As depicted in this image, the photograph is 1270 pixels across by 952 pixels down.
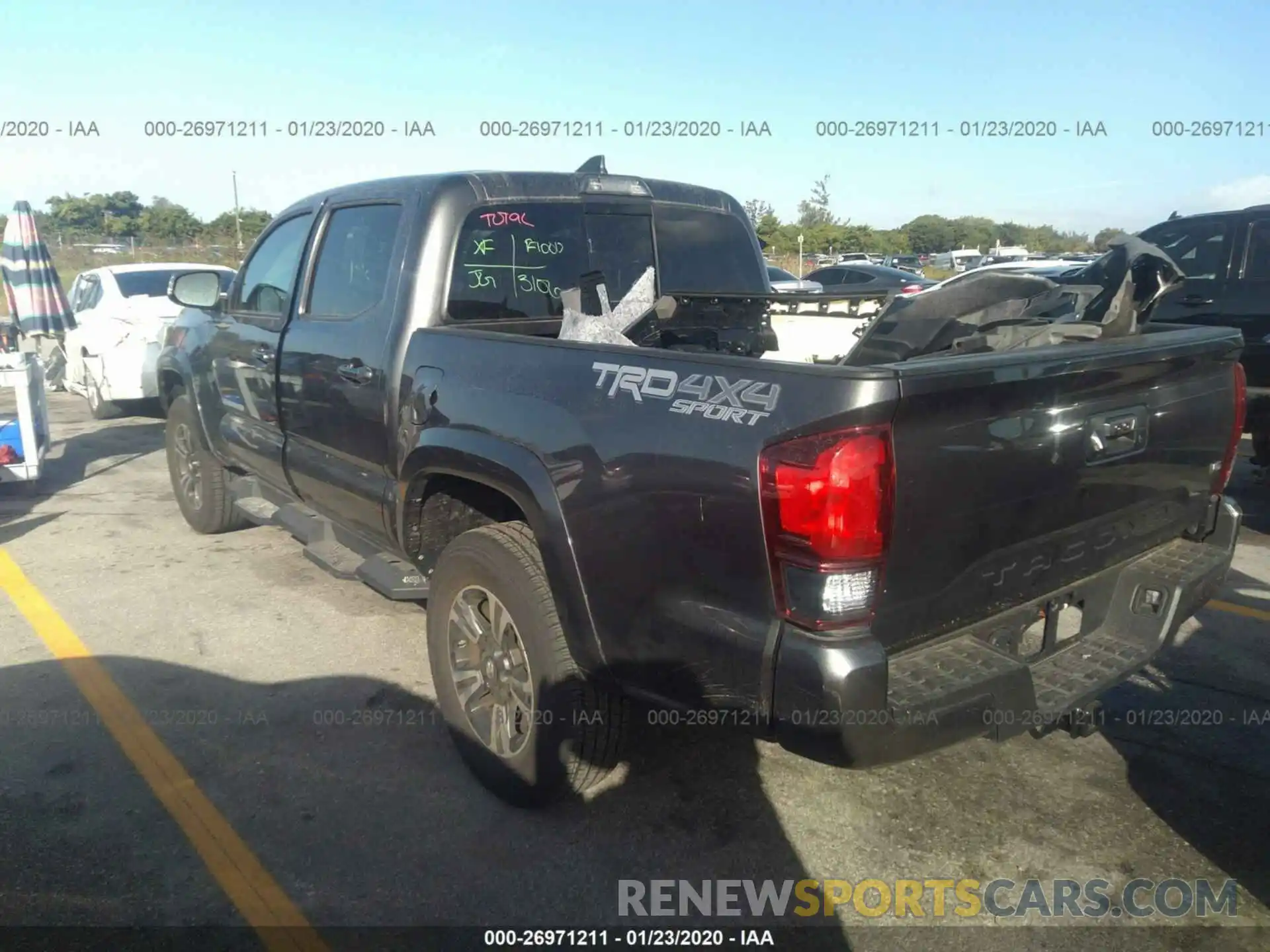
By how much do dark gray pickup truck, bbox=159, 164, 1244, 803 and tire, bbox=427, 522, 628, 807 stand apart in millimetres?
11

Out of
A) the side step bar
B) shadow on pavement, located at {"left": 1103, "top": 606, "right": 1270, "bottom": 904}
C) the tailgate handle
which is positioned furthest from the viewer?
the side step bar

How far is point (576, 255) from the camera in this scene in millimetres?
4102

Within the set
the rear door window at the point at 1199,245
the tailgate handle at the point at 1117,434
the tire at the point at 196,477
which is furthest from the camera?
the rear door window at the point at 1199,245

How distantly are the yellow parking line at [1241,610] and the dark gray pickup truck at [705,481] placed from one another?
199cm

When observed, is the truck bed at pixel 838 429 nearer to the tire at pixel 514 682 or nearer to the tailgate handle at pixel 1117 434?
the tailgate handle at pixel 1117 434

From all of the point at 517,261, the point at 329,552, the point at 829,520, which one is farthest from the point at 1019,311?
the point at 329,552

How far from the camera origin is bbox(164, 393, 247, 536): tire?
240 inches

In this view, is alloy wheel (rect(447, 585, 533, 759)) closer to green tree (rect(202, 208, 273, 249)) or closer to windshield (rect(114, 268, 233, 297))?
windshield (rect(114, 268, 233, 297))

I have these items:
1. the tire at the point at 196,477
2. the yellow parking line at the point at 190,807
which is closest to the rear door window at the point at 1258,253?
the tire at the point at 196,477

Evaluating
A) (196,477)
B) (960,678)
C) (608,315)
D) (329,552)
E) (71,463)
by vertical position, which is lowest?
(71,463)

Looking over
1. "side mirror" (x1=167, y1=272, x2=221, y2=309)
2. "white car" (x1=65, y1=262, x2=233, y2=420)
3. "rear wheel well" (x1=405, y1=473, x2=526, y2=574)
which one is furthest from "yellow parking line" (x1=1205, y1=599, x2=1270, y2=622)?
"white car" (x1=65, y1=262, x2=233, y2=420)

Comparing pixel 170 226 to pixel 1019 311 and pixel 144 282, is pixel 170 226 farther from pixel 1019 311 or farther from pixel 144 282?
pixel 1019 311

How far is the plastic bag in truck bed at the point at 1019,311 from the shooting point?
3.05 meters

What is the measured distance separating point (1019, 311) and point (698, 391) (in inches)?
64.7
